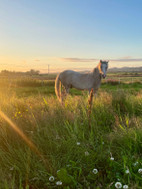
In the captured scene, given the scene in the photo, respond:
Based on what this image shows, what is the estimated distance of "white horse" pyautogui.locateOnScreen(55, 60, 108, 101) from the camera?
723 cm

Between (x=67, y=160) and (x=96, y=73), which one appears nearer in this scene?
(x=67, y=160)

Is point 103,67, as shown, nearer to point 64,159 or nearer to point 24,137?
point 24,137

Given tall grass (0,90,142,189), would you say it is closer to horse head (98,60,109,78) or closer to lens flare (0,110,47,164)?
lens flare (0,110,47,164)

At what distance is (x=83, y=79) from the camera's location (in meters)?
7.91

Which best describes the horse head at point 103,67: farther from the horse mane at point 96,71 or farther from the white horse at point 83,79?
the horse mane at point 96,71

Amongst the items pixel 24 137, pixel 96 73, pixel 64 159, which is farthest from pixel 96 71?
pixel 64 159

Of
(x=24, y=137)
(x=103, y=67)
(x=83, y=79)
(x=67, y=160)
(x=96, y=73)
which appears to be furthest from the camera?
(x=83, y=79)

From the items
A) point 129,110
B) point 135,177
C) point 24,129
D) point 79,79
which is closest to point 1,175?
point 24,129

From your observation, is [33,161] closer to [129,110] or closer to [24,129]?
[24,129]

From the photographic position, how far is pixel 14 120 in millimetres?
3314

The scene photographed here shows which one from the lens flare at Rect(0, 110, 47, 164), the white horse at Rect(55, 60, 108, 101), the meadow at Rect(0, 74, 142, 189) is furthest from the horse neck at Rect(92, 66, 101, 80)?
the lens flare at Rect(0, 110, 47, 164)

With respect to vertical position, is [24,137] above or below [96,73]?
below

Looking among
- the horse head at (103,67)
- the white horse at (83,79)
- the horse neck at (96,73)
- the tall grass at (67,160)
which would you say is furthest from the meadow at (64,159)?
the horse neck at (96,73)

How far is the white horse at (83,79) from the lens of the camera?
7.23m
